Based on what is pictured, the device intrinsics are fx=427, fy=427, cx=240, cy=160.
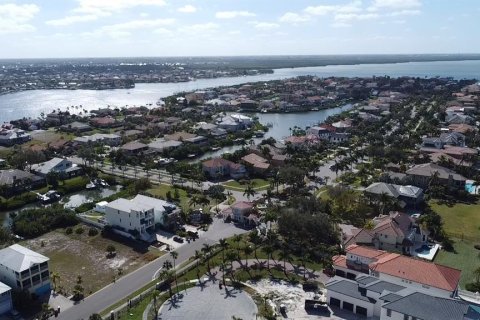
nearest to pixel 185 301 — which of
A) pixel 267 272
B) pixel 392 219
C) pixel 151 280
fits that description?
pixel 151 280

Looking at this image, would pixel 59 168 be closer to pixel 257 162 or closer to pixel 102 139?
pixel 102 139

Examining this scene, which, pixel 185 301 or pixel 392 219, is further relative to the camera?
pixel 392 219

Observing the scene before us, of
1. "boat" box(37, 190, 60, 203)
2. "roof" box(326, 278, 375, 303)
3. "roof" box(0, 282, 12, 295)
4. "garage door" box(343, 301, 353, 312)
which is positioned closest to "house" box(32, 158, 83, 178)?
"boat" box(37, 190, 60, 203)

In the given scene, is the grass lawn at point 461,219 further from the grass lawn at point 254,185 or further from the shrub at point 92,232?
the shrub at point 92,232

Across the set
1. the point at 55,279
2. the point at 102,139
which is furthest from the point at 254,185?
the point at 102,139

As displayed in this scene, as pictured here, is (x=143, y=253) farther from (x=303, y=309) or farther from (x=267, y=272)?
(x=303, y=309)

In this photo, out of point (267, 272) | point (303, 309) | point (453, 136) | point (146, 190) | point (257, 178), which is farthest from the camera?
point (453, 136)
